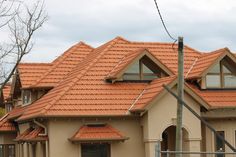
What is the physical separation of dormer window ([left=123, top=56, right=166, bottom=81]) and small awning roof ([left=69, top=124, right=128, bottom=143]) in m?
3.12

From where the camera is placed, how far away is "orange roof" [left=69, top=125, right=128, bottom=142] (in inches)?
837

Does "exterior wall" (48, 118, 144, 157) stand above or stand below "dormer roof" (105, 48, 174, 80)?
below

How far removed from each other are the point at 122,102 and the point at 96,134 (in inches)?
85.1

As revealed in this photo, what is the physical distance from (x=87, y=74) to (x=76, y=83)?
3.22 feet

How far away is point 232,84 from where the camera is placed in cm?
2527

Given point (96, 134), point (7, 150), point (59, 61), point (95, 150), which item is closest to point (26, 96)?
point (59, 61)

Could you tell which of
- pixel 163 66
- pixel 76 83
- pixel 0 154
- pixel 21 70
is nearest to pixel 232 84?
pixel 163 66

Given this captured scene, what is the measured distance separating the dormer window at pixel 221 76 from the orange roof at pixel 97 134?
5489 millimetres

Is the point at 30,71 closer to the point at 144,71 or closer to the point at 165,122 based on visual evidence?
the point at 144,71

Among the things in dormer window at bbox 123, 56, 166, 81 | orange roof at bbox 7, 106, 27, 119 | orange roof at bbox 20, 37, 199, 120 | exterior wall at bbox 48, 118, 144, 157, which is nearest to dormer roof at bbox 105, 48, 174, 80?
dormer window at bbox 123, 56, 166, 81

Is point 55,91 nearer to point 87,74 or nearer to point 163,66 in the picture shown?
point 87,74

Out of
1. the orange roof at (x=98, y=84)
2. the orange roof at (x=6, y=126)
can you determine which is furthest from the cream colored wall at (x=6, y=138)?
the orange roof at (x=98, y=84)

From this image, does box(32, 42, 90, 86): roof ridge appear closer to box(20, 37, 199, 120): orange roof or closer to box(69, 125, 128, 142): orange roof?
box(20, 37, 199, 120): orange roof

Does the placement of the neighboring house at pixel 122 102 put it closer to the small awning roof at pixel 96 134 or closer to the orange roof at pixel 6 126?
the small awning roof at pixel 96 134
